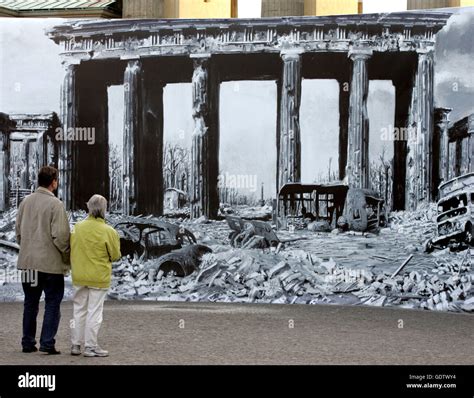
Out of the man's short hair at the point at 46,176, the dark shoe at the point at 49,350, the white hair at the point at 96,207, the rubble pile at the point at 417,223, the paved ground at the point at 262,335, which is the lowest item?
the paved ground at the point at 262,335

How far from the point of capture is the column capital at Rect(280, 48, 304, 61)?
2291cm

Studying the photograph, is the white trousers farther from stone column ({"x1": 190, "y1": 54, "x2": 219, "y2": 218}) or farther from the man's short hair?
stone column ({"x1": 190, "y1": 54, "x2": 219, "y2": 218})

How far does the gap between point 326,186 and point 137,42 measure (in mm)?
4453

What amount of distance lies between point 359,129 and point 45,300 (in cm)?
956

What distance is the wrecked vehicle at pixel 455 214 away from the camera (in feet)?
71.1

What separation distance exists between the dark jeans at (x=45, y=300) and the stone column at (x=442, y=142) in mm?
9408

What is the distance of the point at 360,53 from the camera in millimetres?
22812

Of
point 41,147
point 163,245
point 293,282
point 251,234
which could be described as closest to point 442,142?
point 293,282

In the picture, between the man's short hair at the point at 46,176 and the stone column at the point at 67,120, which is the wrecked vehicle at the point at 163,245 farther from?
the man's short hair at the point at 46,176

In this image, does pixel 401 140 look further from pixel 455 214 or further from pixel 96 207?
pixel 96 207

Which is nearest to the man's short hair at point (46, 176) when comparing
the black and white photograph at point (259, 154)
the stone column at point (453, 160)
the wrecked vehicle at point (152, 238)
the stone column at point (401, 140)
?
the black and white photograph at point (259, 154)

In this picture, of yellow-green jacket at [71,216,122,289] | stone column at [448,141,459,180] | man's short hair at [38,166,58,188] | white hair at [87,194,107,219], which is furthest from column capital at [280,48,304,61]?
yellow-green jacket at [71,216,122,289]
